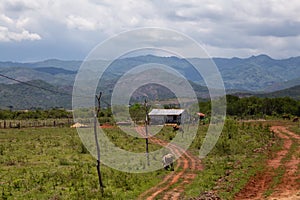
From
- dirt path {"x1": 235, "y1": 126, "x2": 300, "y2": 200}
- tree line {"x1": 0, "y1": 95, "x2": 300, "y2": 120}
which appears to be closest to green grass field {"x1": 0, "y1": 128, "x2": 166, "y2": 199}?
dirt path {"x1": 235, "y1": 126, "x2": 300, "y2": 200}

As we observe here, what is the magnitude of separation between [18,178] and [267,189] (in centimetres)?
1404

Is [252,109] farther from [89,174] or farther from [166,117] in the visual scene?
[89,174]

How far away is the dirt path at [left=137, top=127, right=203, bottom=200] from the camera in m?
20.2

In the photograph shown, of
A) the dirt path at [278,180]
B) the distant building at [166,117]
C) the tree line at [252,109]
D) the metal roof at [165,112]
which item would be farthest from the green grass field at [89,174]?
the tree line at [252,109]

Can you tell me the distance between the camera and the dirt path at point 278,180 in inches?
773

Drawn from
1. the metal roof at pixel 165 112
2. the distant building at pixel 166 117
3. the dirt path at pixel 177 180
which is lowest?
the dirt path at pixel 177 180

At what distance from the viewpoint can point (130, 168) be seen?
2736 cm

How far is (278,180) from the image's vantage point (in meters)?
22.7

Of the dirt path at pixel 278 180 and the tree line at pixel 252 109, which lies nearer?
the dirt path at pixel 278 180

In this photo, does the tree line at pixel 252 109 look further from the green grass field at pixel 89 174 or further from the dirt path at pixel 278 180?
the dirt path at pixel 278 180

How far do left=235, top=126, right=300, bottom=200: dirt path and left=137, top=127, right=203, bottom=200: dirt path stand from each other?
3176mm

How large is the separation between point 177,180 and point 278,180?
5.39 meters

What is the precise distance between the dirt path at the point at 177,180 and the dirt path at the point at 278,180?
318 centimetres

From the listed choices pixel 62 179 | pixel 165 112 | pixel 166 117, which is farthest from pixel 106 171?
pixel 165 112
